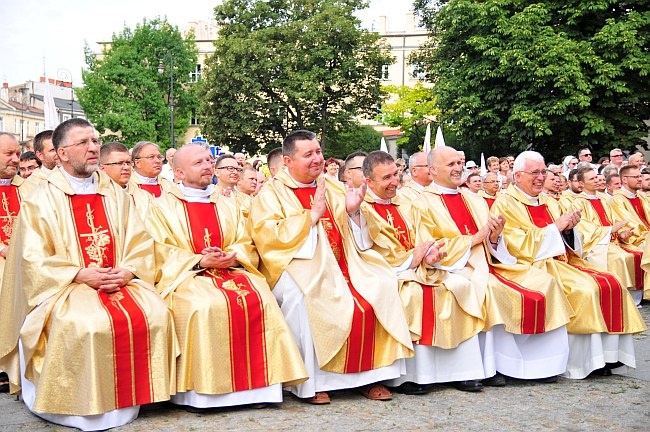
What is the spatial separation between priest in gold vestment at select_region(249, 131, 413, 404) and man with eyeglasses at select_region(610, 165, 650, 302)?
6.37m

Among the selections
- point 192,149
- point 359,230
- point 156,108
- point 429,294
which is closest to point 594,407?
point 429,294

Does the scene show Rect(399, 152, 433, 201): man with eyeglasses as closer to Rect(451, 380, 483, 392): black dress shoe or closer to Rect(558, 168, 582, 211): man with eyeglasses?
Rect(451, 380, 483, 392): black dress shoe

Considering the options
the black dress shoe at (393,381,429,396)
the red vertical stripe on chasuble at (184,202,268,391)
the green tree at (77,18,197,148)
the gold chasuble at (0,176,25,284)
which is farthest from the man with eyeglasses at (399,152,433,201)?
the green tree at (77,18,197,148)

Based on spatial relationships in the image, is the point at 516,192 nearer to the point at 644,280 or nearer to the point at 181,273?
the point at 181,273

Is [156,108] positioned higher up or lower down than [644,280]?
higher up

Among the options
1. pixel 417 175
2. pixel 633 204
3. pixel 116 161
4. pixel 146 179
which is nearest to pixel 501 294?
pixel 417 175

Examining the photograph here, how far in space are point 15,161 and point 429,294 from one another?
4.16 m

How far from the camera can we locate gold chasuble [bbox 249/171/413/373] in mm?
6301

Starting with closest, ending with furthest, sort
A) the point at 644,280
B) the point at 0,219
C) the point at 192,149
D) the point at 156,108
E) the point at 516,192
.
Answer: the point at 192,149 < the point at 0,219 < the point at 516,192 < the point at 644,280 < the point at 156,108

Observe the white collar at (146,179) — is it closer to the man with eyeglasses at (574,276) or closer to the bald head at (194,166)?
the bald head at (194,166)

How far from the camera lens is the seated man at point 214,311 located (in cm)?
588

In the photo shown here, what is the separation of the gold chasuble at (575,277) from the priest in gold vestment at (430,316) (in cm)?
98

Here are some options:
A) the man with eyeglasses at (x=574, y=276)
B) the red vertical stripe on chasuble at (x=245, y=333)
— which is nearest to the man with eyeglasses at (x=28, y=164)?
the red vertical stripe on chasuble at (x=245, y=333)

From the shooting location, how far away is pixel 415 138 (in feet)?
142
